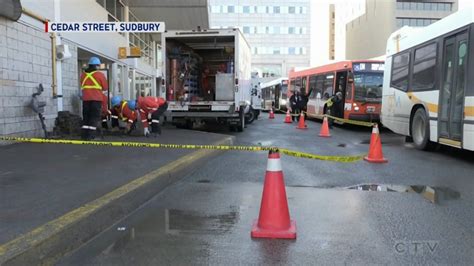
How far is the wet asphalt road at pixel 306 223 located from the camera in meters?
4.29

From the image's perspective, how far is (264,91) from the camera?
151ft

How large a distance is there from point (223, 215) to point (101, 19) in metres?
13.6

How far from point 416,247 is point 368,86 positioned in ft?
52.1

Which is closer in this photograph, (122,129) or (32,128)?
(32,128)

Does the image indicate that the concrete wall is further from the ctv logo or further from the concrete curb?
the ctv logo

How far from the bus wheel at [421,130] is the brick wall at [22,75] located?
357 inches

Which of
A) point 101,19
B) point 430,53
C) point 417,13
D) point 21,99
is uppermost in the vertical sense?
point 417,13

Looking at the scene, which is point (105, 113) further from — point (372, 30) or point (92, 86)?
point (372, 30)

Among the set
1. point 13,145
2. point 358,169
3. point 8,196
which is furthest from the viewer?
point 13,145

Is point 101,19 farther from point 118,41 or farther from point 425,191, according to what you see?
point 425,191

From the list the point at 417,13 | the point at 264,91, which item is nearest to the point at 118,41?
the point at 264,91

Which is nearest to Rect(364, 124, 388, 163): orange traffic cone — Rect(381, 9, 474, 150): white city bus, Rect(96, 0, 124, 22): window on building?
Rect(381, 9, 474, 150): white city bus

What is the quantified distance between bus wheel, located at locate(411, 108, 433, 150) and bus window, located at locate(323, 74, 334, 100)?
30.6ft

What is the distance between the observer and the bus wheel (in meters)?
11.5
